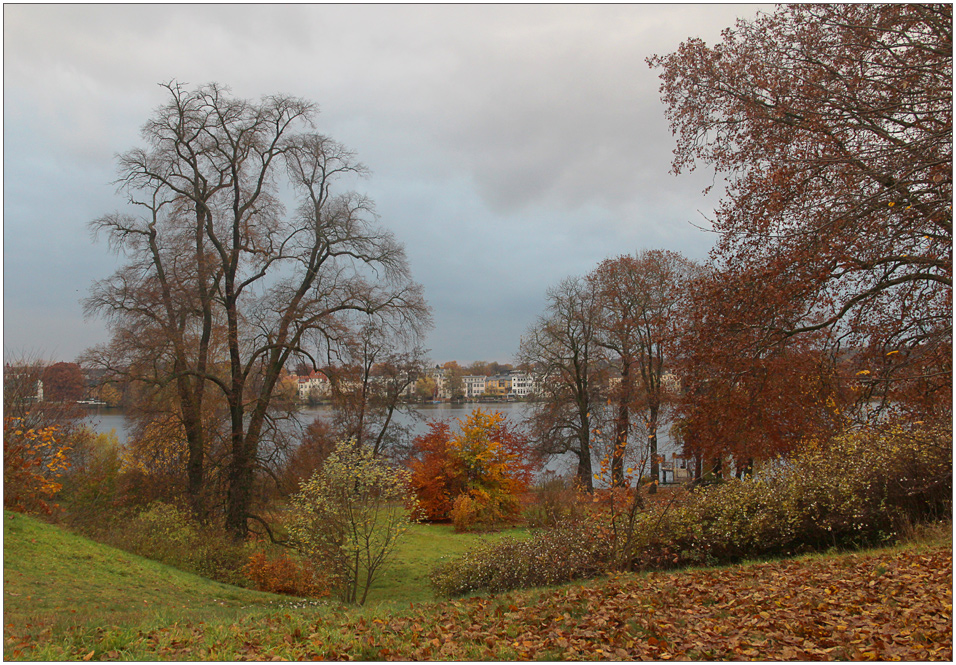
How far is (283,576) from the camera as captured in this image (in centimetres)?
1471

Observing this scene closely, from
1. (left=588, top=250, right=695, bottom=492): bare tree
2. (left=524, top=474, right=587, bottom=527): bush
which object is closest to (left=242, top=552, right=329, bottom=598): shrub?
(left=524, top=474, right=587, bottom=527): bush

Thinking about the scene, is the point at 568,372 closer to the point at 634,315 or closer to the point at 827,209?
the point at 634,315

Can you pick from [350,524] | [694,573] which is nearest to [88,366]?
[350,524]

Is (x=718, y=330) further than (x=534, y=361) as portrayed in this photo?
No

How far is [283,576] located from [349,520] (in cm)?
420

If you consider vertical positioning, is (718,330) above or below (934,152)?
below

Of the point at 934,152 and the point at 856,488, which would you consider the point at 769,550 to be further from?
the point at 934,152

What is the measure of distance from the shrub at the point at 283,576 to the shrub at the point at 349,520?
202 cm

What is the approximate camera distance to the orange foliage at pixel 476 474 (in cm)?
2862

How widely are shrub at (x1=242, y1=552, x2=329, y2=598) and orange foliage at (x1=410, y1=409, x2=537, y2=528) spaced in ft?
44.4

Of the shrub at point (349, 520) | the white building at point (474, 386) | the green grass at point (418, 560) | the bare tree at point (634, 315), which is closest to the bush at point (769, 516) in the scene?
the shrub at point (349, 520)

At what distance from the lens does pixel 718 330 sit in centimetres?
819

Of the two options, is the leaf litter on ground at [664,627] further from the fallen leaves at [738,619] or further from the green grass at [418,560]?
the green grass at [418,560]

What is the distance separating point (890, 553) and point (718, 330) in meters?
3.98
